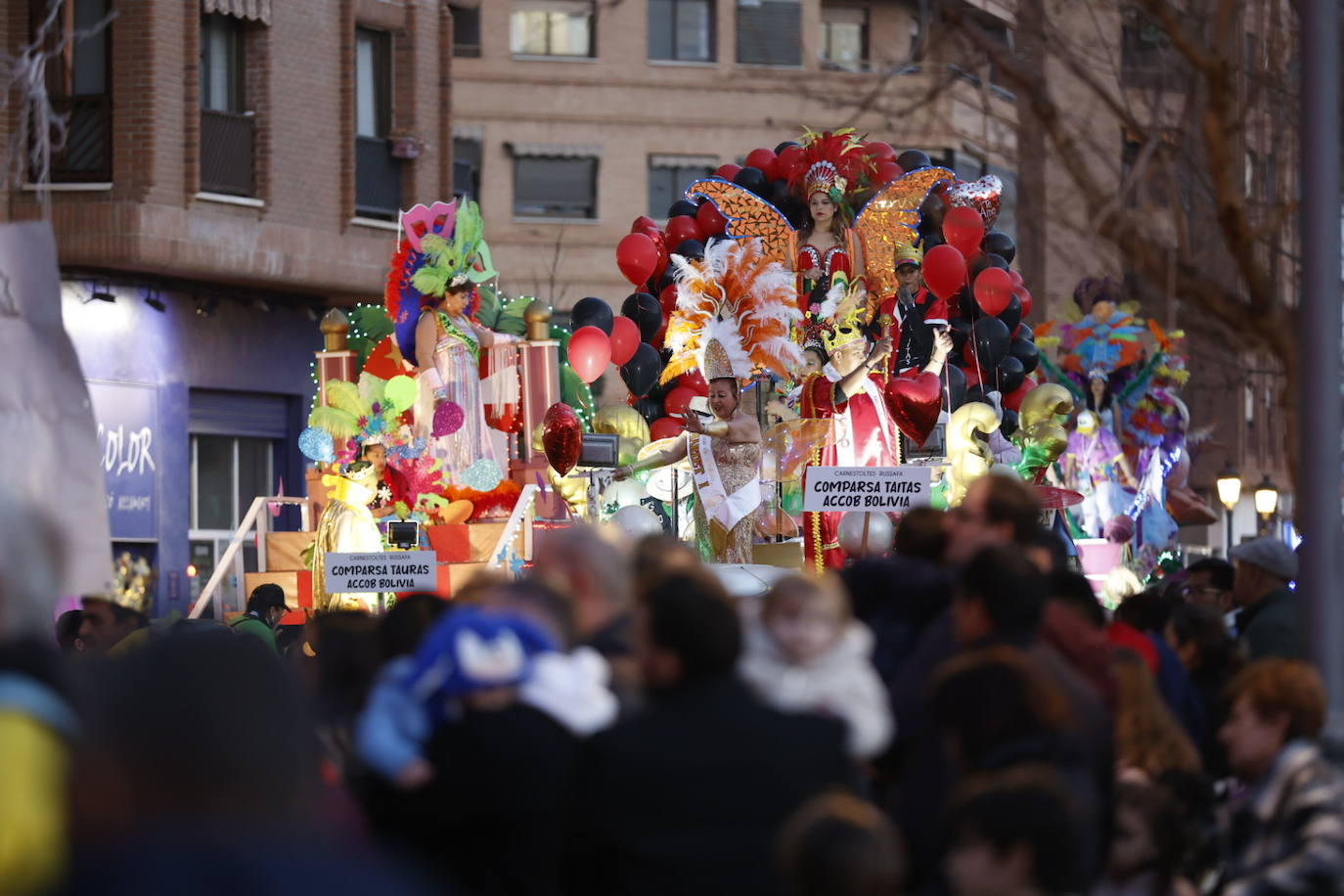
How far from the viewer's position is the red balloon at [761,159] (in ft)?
68.2

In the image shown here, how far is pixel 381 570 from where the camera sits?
48.4ft

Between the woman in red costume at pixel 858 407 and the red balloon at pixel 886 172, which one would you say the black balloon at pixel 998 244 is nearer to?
the red balloon at pixel 886 172

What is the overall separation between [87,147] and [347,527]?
956 cm

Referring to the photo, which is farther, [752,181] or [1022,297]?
[1022,297]

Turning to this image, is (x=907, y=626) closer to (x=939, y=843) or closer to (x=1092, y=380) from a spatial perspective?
(x=939, y=843)

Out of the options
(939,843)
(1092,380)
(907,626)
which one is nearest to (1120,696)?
(907,626)

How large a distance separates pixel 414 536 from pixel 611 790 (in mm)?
12906

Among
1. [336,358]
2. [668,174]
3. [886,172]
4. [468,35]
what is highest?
[468,35]

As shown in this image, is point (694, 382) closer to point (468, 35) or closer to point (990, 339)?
point (990, 339)

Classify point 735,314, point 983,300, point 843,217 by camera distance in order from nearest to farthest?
point 735,314 < point 843,217 < point 983,300

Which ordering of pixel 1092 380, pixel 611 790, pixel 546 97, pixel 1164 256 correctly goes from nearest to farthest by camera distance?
pixel 611 790 → pixel 1164 256 → pixel 1092 380 → pixel 546 97

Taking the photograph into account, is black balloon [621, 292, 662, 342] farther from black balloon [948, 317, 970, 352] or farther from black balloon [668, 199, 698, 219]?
black balloon [948, 317, 970, 352]

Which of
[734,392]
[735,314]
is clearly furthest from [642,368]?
[734,392]

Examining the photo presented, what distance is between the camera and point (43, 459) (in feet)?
25.7
